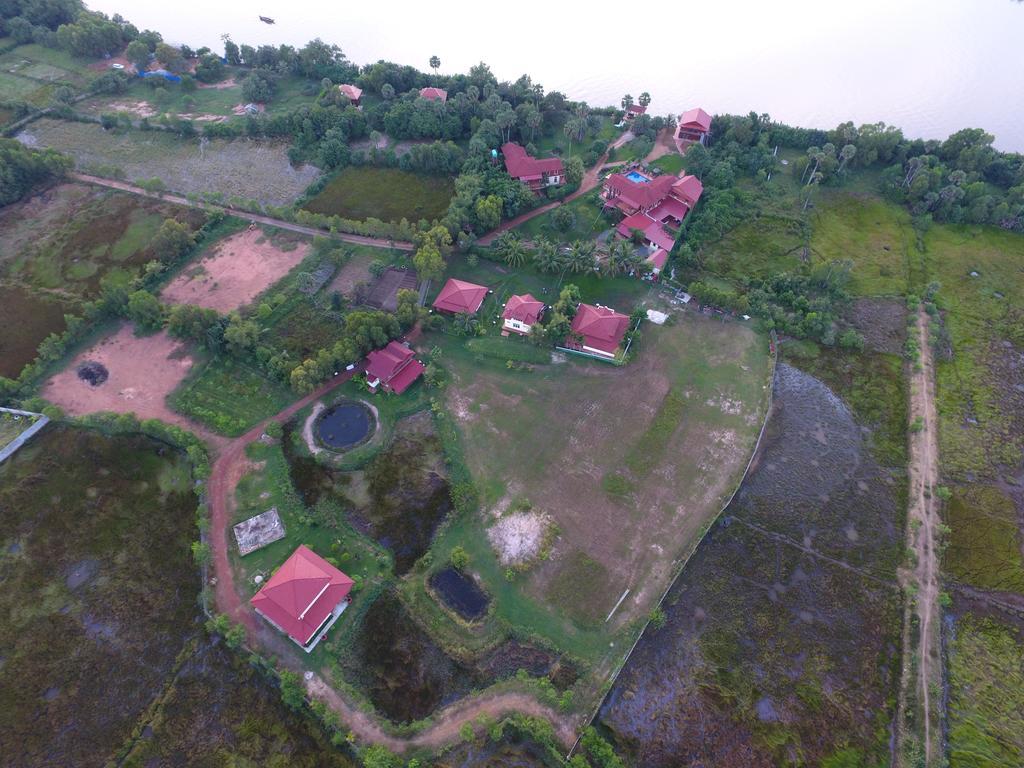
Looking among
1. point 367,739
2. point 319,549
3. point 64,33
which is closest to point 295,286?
point 319,549

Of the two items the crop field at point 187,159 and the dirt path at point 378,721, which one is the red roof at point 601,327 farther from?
the crop field at point 187,159

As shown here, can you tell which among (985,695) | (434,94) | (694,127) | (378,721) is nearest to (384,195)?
(434,94)

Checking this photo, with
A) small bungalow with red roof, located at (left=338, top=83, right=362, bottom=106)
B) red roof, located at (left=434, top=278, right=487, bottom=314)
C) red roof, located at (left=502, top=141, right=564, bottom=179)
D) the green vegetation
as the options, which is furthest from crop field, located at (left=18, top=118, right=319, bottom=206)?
the green vegetation

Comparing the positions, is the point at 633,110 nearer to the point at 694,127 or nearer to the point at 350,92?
the point at 694,127

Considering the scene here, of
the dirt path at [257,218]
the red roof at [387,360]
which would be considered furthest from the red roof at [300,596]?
the dirt path at [257,218]

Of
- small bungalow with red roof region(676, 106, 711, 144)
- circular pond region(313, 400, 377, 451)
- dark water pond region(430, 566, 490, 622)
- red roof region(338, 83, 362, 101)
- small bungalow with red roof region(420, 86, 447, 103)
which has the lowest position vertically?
dark water pond region(430, 566, 490, 622)

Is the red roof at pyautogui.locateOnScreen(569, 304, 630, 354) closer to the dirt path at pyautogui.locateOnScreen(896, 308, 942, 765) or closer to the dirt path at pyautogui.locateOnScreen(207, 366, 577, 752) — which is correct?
the dirt path at pyautogui.locateOnScreen(896, 308, 942, 765)
